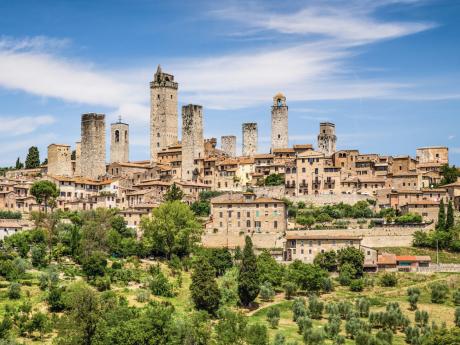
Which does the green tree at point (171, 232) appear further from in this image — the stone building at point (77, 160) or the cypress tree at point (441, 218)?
the stone building at point (77, 160)

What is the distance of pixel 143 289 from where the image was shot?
5775 centimetres

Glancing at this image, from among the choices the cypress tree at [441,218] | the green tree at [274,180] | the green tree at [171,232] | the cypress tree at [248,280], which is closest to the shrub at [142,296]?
the cypress tree at [248,280]

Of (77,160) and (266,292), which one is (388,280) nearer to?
(266,292)

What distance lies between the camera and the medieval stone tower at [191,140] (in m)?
90.2

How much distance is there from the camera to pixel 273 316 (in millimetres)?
54000

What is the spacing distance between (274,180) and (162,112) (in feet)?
64.7

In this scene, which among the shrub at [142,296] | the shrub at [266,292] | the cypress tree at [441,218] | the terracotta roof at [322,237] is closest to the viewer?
the shrub at [142,296]

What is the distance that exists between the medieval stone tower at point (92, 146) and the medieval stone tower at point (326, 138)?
23.9m

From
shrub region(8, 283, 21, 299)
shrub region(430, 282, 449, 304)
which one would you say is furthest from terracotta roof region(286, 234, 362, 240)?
shrub region(8, 283, 21, 299)

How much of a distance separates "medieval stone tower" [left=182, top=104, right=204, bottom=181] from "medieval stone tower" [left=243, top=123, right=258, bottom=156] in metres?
8.09

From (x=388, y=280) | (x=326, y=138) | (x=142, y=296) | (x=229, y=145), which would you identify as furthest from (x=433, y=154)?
(x=142, y=296)

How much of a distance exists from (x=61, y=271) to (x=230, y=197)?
19.7 metres

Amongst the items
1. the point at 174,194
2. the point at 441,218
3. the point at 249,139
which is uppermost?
the point at 249,139

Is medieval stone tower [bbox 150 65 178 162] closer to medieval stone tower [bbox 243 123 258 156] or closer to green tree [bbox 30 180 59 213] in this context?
medieval stone tower [bbox 243 123 258 156]
